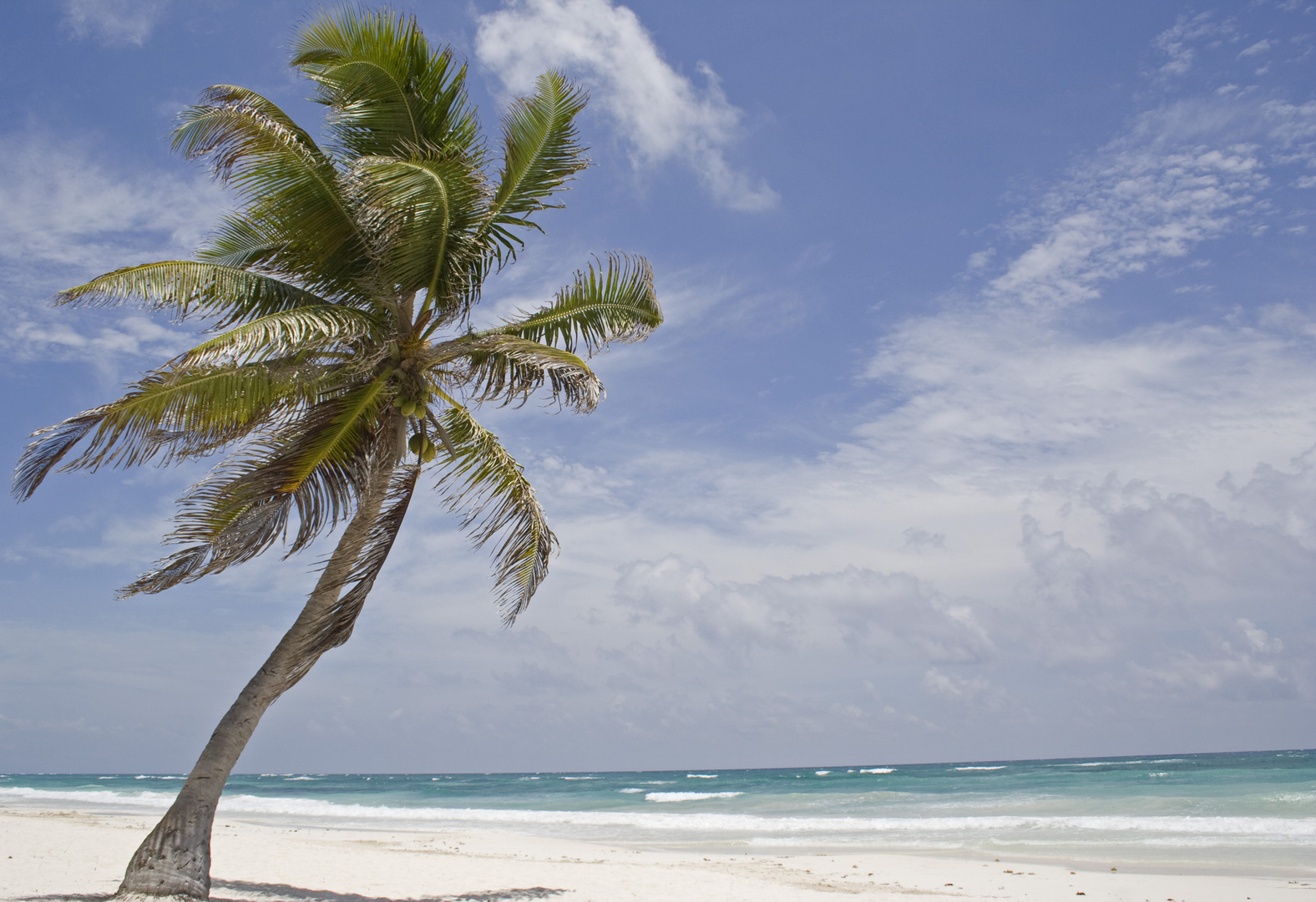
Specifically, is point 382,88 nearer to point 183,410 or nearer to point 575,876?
point 183,410

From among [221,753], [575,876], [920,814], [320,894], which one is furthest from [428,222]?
[920,814]

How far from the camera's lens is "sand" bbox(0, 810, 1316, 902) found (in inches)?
334

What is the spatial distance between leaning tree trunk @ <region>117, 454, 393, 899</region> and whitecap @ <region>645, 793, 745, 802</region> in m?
26.7

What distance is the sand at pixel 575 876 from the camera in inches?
334

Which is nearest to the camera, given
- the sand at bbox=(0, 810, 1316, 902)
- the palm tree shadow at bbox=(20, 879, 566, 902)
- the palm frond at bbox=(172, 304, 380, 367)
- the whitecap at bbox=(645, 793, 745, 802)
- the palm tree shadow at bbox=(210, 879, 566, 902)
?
the palm frond at bbox=(172, 304, 380, 367)

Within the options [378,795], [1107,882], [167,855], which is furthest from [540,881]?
[378,795]

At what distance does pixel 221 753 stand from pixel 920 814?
19.1m

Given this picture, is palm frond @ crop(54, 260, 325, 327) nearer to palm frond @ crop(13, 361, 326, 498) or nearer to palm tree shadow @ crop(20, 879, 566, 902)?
palm frond @ crop(13, 361, 326, 498)

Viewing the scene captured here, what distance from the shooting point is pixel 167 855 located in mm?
6230

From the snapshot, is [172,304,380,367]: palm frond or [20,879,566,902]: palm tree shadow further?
[20,879,566,902]: palm tree shadow

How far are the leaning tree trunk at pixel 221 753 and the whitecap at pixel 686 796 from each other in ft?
87.7

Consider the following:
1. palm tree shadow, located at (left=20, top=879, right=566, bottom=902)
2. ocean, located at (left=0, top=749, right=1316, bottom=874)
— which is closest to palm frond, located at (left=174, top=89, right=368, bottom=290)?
palm tree shadow, located at (left=20, top=879, right=566, bottom=902)

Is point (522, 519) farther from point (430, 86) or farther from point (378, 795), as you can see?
point (378, 795)

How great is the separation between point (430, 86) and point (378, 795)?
39.1 meters
